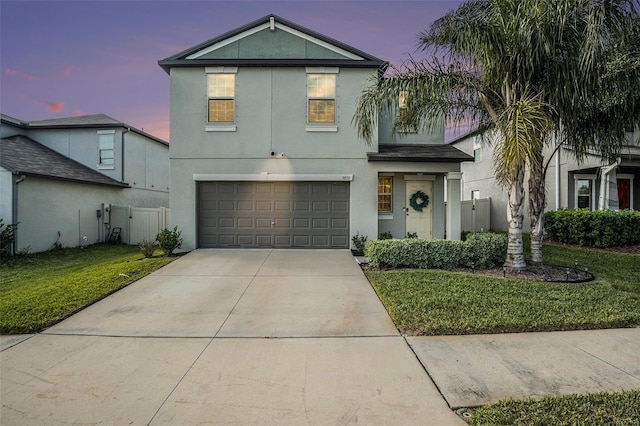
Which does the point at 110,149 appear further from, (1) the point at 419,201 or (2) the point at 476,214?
(2) the point at 476,214

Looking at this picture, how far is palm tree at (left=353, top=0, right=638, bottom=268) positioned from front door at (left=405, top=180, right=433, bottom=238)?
371cm

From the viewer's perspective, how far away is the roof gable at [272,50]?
10.7m

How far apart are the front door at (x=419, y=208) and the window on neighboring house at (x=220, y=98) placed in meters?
6.93

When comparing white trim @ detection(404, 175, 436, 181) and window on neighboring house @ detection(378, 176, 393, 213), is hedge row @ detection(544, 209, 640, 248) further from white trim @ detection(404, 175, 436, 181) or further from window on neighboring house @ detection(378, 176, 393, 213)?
A: window on neighboring house @ detection(378, 176, 393, 213)

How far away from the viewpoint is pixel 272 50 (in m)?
11.0

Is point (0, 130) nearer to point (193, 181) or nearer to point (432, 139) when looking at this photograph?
point (193, 181)

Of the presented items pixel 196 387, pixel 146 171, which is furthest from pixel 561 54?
pixel 146 171

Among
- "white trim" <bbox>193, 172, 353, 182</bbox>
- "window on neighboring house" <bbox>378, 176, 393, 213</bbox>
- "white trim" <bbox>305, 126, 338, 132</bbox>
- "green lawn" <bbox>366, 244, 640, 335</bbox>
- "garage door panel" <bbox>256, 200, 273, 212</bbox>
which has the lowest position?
"green lawn" <bbox>366, 244, 640, 335</bbox>

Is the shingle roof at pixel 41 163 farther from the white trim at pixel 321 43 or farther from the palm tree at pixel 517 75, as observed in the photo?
the palm tree at pixel 517 75

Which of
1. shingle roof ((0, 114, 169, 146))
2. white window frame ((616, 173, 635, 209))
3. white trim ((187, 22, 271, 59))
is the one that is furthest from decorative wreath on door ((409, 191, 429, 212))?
shingle roof ((0, 114, 169, 146))

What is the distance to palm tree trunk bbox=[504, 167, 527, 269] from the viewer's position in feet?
25.0

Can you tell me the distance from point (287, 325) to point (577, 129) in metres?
8.76

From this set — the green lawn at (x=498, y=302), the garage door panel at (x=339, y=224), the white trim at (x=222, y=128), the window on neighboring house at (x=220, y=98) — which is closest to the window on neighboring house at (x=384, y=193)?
the garage door panel at (x=339, y=224)

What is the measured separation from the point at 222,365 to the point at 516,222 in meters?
7.44
